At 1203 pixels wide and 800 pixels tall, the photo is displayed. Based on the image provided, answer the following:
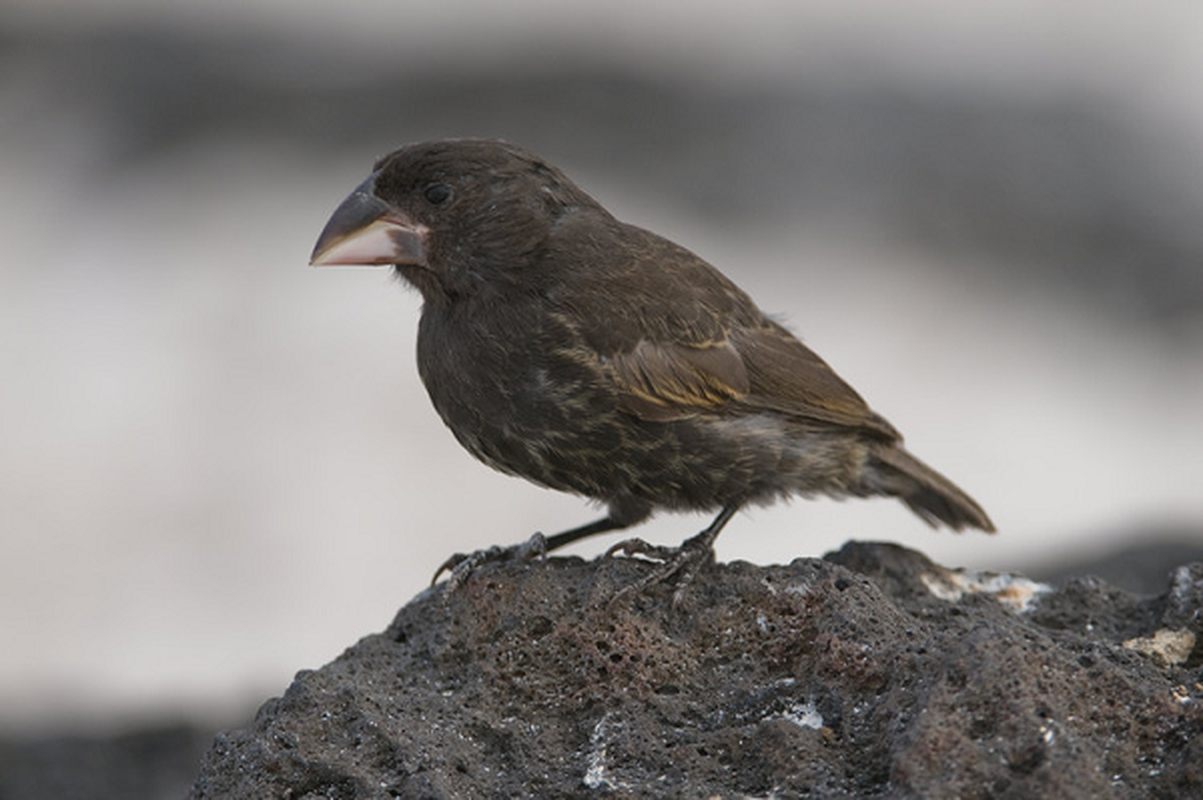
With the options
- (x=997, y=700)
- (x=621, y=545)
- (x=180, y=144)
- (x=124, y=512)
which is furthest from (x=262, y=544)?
(x=997, y=700)

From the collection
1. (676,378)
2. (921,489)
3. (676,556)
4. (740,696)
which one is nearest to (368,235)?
(676,378)

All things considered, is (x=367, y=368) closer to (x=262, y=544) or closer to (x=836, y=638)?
(x=262, y=544)

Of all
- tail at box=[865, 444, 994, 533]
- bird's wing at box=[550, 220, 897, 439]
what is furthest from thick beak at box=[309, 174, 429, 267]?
tail at box=[865, 444, 994, 533]

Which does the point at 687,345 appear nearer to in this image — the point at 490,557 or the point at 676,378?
the point at 676,378

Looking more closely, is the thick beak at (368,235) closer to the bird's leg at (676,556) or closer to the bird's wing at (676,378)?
the bird's wing at (676,378)

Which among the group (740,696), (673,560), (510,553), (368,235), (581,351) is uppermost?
(368,235)

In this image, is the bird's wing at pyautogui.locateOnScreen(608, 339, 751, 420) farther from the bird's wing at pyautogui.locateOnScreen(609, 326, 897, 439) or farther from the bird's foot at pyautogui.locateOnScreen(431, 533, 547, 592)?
the bird's foot at pyautogui.locateOnScreen(431, 533, 547, 592)

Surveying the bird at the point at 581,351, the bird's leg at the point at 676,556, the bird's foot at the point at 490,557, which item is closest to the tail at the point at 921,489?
the bird at the point at 581,351

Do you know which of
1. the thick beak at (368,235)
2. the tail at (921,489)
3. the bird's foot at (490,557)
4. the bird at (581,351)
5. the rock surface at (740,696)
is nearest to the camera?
the rock surface at (740,696)
